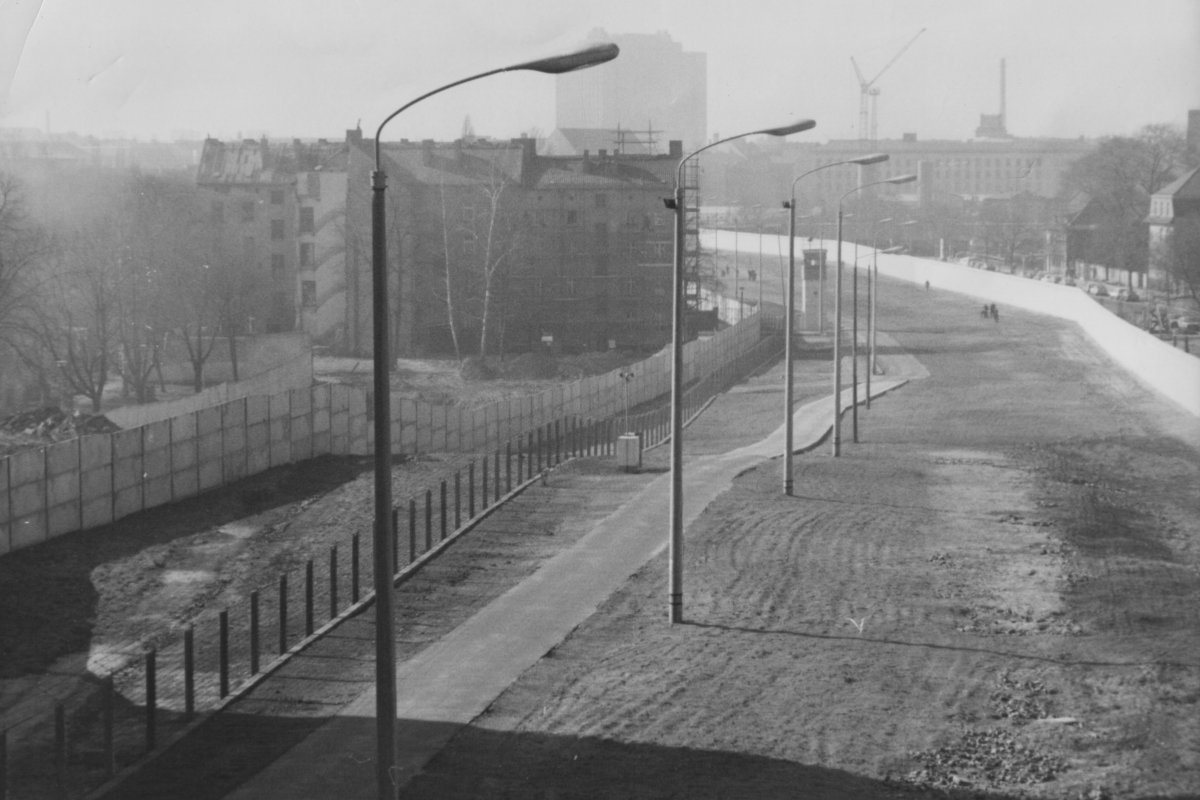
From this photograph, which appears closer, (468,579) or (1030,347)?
(468,579)

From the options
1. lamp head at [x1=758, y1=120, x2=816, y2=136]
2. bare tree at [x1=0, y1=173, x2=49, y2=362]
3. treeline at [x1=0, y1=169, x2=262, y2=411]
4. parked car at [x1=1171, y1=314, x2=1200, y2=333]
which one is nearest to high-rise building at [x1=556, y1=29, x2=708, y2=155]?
parked car at [x1=1171, y1=314, x2=1200, y2=333]

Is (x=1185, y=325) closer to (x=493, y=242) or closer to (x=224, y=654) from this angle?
(x=493, y=242)

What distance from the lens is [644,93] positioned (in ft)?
182

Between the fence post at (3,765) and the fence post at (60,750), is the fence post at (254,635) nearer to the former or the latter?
the fence post at (60,750)

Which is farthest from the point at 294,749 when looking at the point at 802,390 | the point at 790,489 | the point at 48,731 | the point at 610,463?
the point at 802,390

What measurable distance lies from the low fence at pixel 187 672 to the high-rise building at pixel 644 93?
129 feet

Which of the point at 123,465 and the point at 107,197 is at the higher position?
the point at 107,197

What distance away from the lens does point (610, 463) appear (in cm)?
1855

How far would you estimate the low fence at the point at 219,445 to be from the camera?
13.3m

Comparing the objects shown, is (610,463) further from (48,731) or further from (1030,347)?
(1030,347)

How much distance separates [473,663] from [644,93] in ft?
157

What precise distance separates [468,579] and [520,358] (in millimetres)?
21984

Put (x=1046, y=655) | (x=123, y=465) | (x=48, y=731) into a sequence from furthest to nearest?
1. (x=123, y=465)
2. (x=1046, y=655)
3. (x=48, y=731)

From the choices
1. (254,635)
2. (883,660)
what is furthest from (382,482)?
(883,660)
